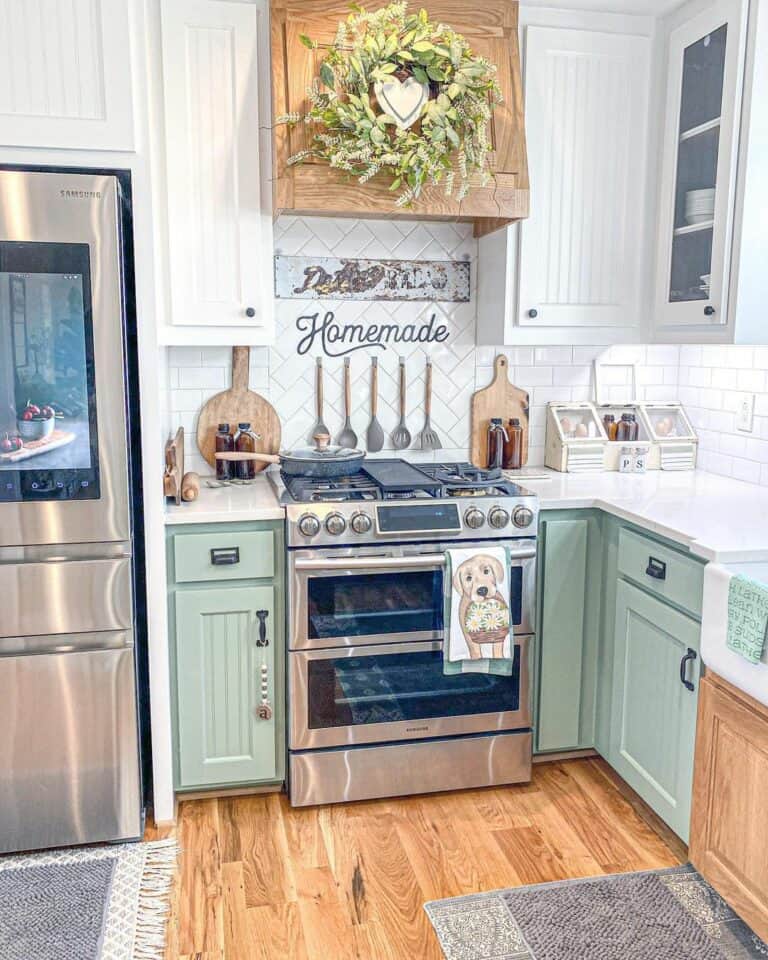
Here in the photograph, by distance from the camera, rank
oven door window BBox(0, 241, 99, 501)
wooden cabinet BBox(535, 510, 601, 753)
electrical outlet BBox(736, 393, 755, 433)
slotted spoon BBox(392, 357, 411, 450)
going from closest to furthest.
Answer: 1. oven door window BBox(0, 241, 99, 501)
2. wooden cabinet BBox(535, 510, 601, 753)
3. electrical outlet BBox(736, 393, 755, 433)
4. slotted spoon BBox(392, 357, 411, 450)

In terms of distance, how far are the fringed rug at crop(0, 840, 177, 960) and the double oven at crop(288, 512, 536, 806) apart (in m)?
0.51

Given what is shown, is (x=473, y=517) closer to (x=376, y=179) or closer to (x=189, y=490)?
(x=189, y=490)

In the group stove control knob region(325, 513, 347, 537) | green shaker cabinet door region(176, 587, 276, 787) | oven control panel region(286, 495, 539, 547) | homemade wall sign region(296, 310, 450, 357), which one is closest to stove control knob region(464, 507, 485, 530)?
oven control panel region(286, 495, 539, 547)

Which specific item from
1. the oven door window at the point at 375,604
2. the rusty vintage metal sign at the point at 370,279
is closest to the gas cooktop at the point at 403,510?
the oven door window at the point at 375,604

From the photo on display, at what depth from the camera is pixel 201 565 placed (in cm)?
255

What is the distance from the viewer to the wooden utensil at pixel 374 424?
10.5ft

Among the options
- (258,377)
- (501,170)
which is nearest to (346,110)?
(501,170)

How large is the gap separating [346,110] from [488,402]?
1.23m

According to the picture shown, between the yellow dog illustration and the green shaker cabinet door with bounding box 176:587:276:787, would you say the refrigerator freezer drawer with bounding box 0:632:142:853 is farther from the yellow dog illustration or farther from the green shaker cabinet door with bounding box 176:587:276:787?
the yellow dog illustration

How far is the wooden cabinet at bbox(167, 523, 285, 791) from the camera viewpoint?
255 centimetres

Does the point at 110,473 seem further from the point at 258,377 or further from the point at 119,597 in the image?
the point at 258,377

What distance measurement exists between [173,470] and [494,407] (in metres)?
1.29

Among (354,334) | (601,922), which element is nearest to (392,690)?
(601,922)

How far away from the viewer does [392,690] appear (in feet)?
8.82
